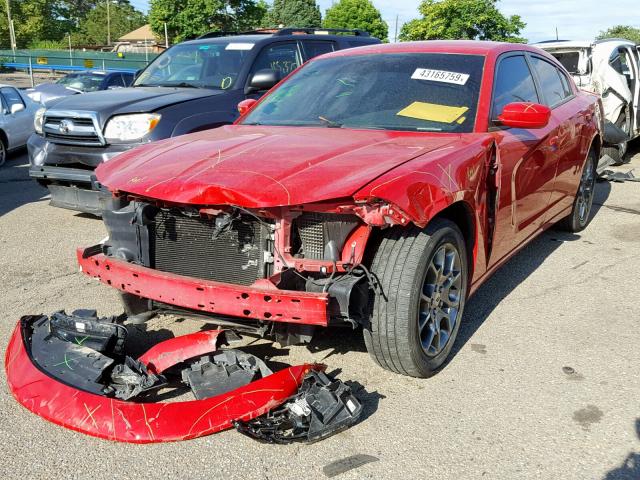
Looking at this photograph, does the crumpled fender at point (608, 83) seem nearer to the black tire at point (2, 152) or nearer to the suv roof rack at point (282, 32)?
the suv roof rack at point (282, 32)

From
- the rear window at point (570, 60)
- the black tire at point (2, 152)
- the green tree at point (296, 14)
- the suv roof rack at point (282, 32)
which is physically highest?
the green tree at point (296, 14)

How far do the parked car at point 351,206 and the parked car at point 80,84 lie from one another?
43.3 ft

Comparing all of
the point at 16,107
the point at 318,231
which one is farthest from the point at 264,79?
the point at 16,107

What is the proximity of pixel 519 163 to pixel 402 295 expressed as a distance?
154 cm

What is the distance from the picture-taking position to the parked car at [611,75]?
9844mm

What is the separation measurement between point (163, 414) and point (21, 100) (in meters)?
10.5

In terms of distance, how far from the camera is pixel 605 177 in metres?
9.05

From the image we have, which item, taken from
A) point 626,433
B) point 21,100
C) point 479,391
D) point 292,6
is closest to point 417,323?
point 479,391

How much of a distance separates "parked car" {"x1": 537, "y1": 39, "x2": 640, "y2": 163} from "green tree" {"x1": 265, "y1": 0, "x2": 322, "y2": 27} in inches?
2746

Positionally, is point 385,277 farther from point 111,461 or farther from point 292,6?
point 292,6

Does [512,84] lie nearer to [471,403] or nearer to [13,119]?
[471,403]

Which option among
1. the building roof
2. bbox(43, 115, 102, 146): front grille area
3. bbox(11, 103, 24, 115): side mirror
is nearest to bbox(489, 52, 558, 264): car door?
bbox(43, 115, 102, 146): front grille area

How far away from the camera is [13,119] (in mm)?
10992

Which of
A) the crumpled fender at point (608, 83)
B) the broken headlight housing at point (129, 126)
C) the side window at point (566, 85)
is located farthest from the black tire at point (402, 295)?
the crumpled fender at point (608, 83)
